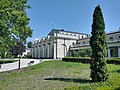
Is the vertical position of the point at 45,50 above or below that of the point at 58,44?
→ below

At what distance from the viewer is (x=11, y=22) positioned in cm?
1466

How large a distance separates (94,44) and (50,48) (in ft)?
189

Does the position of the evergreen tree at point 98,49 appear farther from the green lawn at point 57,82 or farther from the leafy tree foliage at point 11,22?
the leafy tree foliage at point 11,22

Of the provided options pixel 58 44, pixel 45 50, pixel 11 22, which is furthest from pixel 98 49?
pixel 45 50

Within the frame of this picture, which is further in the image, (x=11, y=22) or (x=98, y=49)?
(x=11, y=22)

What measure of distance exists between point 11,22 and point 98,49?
26.7ft

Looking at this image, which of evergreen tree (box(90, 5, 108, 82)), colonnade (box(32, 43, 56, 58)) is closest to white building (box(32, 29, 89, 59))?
colonnade (box(32, 43, 56, 58))

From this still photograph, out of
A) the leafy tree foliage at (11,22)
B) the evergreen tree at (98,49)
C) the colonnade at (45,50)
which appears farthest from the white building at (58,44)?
the evergreen tree at (98,49)

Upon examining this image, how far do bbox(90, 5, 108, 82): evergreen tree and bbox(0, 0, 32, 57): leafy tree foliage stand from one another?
267 inches

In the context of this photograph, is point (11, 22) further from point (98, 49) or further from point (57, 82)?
point (98, 49)

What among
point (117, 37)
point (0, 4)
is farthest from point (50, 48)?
point (0, 4)

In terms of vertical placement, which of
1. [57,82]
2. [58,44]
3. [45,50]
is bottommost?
[57,82]

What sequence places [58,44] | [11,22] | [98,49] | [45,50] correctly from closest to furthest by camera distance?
[98,49]
[11,22]
[58,44]
[45,50]

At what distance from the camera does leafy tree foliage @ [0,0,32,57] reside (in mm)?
13117
